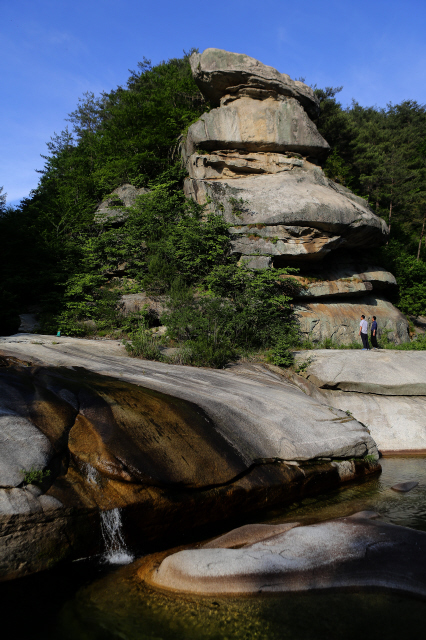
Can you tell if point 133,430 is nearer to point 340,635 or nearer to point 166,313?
point 340,635

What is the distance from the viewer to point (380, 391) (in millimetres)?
12914

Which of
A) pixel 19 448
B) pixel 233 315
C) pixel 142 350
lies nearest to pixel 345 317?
pixel 233 315

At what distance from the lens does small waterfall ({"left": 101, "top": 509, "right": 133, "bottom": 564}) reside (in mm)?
5383

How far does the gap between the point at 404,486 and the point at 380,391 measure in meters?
5.05

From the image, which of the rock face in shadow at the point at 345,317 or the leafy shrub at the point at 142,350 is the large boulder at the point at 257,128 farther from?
the leafy shrub at the point at 142,350

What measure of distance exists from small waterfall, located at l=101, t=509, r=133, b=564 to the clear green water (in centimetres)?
24

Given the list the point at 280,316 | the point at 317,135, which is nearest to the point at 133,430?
the point at 280,316

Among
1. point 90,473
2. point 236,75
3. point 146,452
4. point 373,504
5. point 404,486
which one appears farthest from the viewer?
point 236,75

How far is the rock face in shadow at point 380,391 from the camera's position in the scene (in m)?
12.1

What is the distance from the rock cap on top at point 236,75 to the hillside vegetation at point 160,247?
10.2ft

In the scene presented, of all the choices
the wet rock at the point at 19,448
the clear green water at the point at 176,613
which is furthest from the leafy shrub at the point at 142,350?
the clear green water at the point at 176,613

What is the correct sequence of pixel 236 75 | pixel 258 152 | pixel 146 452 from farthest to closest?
1. pixel 258 152
2. pixel 236 75
3. pixel 146 452

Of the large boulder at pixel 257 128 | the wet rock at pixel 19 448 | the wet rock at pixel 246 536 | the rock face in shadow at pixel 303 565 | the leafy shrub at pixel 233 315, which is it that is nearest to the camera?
the rock face in shadow at pixel 303 565

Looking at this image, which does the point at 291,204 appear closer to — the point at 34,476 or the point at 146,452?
the point at 146,452
